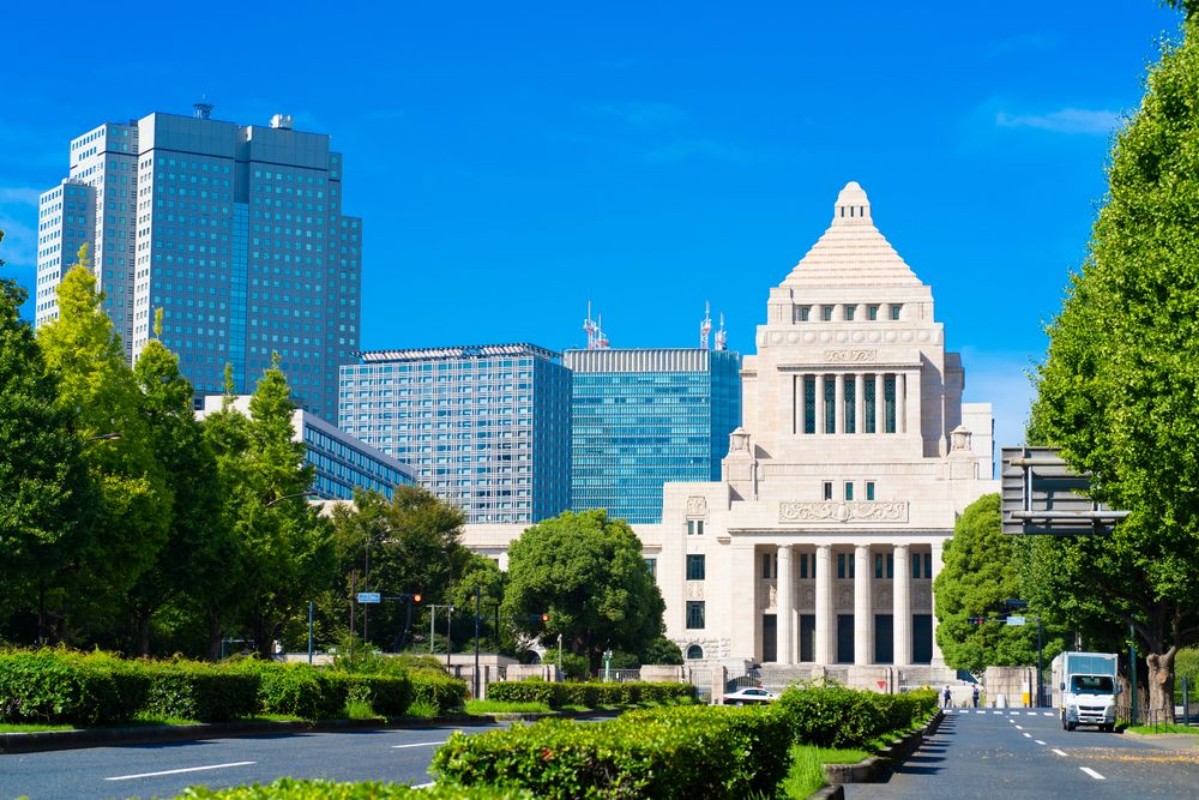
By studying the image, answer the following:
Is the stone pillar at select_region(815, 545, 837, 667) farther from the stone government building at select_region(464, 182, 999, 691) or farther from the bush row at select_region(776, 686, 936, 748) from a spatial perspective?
the bush row at select_region(776, 686, 936, 748)

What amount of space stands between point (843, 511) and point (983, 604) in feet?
84.3

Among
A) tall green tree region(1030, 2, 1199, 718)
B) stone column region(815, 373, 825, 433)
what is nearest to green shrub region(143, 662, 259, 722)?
tall green tree region(1030, 2, 1199, 718)

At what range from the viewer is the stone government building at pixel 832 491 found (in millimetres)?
125188

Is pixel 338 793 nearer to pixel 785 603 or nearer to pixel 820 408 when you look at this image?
pixel 785 603

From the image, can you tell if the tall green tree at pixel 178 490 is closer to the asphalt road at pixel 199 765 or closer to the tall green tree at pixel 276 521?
the tall green tree at pixel 276 521

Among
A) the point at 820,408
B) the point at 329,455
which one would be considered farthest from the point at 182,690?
the point at 329,455

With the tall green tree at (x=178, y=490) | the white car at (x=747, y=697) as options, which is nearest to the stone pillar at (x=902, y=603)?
the white car at (x=747, y=697)

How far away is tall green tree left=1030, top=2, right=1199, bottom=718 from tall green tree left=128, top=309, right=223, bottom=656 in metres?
27.6

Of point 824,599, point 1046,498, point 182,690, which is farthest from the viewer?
point 824,599

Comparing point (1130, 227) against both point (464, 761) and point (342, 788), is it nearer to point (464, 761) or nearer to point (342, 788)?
point (464, 761)

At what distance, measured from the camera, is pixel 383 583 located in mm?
109562

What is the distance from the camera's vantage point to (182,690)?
3259cm

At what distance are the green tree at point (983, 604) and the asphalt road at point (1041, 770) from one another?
55.7 m

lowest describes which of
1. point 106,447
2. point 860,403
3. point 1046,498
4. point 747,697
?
point 747,697
